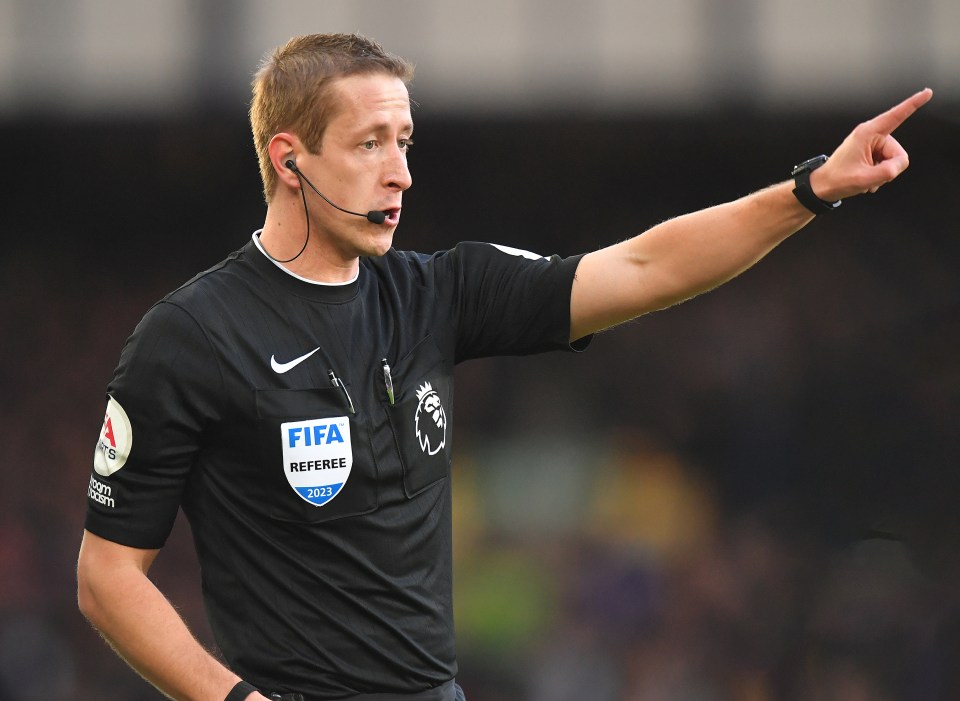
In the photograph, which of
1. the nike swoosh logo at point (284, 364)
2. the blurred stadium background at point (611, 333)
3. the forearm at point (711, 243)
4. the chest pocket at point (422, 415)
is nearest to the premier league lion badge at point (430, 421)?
the chest pocket at point (422, 415)

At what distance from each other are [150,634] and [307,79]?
1.23 meters

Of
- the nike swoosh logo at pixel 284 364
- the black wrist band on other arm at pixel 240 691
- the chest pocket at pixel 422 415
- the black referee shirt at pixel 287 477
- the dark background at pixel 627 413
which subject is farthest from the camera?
the dark background at pixel 627 413

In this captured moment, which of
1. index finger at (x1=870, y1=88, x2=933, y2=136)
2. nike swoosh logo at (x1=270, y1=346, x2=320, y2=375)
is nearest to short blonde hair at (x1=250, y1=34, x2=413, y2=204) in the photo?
nike swoosh logo at (x1=270, y1=346, x2=320, y2=375)

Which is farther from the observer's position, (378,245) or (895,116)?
(378,245)

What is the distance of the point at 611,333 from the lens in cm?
1019

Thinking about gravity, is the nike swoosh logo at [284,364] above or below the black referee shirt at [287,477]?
above

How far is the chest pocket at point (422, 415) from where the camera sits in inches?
117

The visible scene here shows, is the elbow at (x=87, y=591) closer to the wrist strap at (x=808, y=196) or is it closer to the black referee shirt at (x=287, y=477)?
the black referee shirt at (x=287, y=477)

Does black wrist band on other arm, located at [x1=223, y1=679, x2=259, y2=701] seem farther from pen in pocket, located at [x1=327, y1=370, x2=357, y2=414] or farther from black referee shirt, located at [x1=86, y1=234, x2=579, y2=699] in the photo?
pen in pocket, located at [x1=327, y1=370, x2=357, y2=414]

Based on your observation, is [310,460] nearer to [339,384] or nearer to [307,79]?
[339,384]

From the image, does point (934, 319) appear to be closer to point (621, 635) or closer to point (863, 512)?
point (863, 512)

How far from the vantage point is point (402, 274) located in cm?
323

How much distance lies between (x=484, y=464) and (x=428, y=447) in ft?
21.5

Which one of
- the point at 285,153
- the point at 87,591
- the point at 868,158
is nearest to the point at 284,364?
the point at 285,153
